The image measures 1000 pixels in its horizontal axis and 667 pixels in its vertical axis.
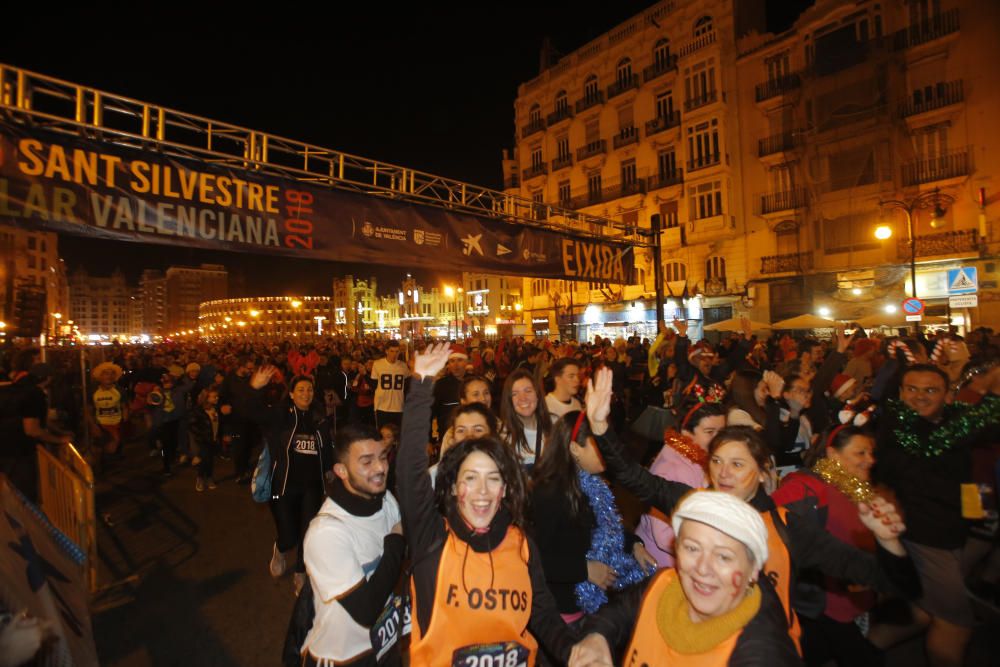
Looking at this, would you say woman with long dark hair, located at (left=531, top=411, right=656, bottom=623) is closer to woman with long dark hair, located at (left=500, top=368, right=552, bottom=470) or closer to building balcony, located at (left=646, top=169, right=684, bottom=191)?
woman with long dark hair, located at (left=500, top=368, right=552, bottom=470)

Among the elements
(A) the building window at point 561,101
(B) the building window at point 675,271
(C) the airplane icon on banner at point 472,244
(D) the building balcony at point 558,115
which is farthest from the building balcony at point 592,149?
(C) the airplane icon on banner at point 472,244

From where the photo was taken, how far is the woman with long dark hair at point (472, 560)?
192cm

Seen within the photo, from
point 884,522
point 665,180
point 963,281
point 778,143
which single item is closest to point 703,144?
point 665,180

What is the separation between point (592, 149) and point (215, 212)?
94.5 feet

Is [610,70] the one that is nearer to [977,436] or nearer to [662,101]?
[662,101]

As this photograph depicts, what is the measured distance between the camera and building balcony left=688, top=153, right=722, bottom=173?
25.4m

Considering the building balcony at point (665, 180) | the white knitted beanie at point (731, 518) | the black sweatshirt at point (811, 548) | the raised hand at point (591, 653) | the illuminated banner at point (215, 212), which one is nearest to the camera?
the white knitted beanie at point (731, 518)

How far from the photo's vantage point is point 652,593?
5.91 ft

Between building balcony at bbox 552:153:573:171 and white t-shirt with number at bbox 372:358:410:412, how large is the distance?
91.4 feet

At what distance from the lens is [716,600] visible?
1618 millimetres

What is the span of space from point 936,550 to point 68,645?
15.1 ft

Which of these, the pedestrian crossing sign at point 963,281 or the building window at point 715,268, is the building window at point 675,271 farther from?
the pedestrian crossing sign at point 963,281

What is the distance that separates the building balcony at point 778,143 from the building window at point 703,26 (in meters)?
6.47

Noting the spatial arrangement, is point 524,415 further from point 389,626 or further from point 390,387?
point 390,387
